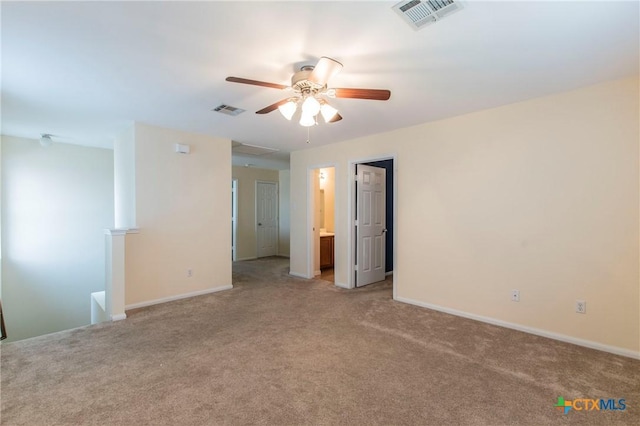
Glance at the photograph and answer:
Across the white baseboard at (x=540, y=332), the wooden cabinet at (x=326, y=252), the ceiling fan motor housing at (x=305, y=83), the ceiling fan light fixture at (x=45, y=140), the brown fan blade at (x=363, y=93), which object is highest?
the ceiling fan light fixture at (x=45, y=140)

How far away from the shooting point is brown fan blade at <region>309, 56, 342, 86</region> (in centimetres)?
191

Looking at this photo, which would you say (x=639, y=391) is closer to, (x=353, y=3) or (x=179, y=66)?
(x=353, y=3)

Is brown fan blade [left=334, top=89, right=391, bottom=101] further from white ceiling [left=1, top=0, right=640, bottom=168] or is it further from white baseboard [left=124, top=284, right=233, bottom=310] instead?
white baseboard [left=124, top=284, right=233, bottom=310]

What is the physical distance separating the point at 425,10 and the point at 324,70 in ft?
2.21

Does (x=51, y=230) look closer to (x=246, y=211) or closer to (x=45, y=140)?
(x=45, y=140)

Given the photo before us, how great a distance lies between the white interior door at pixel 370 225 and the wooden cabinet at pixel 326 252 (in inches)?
53.4

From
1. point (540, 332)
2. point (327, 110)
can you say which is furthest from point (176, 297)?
point (540, 332)

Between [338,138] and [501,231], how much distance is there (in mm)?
2644

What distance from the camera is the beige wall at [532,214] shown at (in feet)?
8.70

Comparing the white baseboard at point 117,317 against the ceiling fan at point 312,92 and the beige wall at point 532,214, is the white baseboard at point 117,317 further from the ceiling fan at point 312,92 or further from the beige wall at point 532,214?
the beige wall at point 532,214

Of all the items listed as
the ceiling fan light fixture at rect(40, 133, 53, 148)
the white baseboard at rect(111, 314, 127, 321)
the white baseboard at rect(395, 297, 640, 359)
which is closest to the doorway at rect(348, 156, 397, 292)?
the white baseboard at rect(395, 297, 640, 359)

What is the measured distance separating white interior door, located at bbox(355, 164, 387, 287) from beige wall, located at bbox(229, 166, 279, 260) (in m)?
3.92

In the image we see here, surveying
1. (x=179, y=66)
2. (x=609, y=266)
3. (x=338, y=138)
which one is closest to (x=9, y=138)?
(x=179, y=66)

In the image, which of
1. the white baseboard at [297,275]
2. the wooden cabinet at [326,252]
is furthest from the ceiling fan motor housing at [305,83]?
the wooden cabinet at [326,252]
